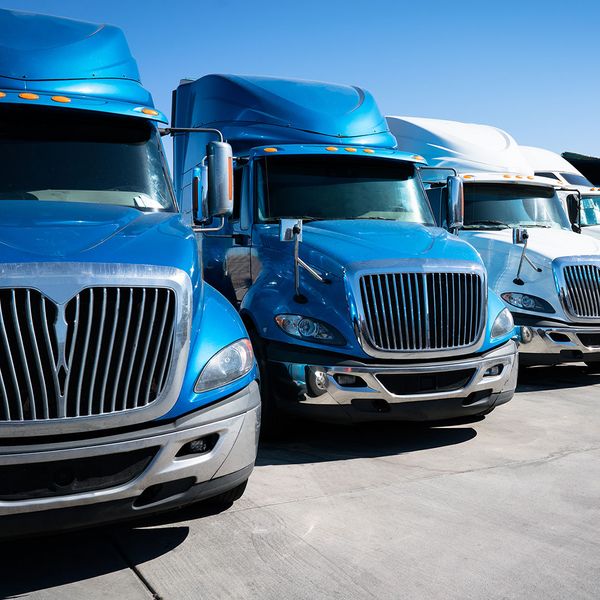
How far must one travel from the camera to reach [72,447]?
137 inches

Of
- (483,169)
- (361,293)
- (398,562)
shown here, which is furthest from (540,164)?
(398,562)

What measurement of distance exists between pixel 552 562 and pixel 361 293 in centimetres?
246

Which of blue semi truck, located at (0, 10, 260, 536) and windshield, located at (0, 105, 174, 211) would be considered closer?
blue semi truck, located at (0, 10, 260, 536)

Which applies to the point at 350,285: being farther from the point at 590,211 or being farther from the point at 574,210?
the point at 590,211

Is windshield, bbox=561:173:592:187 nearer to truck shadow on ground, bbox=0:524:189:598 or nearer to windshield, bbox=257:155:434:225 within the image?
windshield, bbox=257:155:434:225

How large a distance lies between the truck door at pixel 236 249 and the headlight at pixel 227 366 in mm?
2633

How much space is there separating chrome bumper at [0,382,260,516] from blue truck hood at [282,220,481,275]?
2040mm

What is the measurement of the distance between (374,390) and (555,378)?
4.43 metres

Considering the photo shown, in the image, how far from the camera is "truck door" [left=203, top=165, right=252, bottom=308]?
7.02 metres

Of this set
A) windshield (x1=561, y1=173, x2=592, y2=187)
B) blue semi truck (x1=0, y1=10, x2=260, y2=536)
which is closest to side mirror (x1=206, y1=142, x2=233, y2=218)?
blue semi truck (x1=0, y1=10, x2=260, y2=536)

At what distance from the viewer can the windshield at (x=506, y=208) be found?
9.73 metres

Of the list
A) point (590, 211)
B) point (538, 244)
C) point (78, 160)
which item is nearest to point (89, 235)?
point (78, 160)

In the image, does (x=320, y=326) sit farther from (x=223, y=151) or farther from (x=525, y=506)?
(x=525, y=506)

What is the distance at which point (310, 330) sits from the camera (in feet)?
19.3
